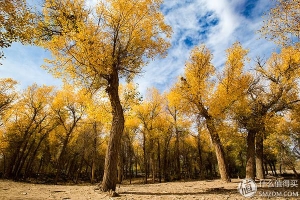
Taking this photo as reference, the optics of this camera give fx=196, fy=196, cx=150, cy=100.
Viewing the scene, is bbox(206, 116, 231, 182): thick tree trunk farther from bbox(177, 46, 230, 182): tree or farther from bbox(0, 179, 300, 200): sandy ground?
bbox(0, 179, 300, 200): sandy ground

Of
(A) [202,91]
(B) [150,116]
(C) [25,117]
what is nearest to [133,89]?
(A) [202,91]

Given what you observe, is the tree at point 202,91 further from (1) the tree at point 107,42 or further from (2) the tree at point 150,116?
(2) the tree at point 150,116

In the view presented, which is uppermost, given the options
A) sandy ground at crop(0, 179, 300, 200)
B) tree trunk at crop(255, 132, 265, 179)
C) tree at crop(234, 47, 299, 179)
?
tree at crop(234, 47, 299, 179)

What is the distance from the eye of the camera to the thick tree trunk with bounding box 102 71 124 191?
8.05 m

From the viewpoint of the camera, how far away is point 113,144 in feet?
27.3

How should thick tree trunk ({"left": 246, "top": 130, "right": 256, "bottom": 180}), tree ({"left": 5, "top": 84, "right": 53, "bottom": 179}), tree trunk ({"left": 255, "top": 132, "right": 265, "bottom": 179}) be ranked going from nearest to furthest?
1. thick tree trunk ({"left": 246, "top": 130, "right": 256, "bottom": 180})
2. tree trunk ({"left": 255, "top": 132, "right": 265, "bottom": 179})
3. tree ({"left": 5, "top": 84, "right": 53, "bottom": 179})

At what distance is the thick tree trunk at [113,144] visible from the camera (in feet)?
26.4

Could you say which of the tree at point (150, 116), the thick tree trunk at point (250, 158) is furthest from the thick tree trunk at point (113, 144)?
the tree at point (150, 116)

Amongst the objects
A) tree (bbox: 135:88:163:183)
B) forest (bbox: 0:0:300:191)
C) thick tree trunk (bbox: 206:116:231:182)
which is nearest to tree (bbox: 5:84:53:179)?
forest (bbox: 0:0:300:191)

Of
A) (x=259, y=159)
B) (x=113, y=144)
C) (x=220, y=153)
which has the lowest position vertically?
(x=259, y=159)

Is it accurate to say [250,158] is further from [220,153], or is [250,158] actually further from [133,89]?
[133,89]

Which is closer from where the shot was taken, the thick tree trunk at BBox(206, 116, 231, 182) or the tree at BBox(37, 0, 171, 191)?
the tree at BBox(37, 0, 171, 191)

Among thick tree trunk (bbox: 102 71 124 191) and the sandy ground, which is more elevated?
thick tree trunk (bbox: 102 71 124 191)

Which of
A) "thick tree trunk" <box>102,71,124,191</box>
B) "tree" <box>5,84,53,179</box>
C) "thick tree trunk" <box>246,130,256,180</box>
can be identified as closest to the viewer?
"thick tree trunk" <box>102,71,124,191</box>
